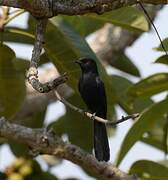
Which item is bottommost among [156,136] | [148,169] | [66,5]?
[156,136]

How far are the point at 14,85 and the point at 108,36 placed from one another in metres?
1.27

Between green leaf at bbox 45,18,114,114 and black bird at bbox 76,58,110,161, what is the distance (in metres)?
0.28

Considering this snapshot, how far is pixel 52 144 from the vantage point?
3062mm

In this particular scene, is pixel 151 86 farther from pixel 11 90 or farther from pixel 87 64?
pixel 11 90

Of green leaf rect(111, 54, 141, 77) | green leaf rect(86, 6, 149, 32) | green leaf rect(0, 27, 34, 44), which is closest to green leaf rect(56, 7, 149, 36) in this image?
green leaf rect(86, 6, 149, 32)

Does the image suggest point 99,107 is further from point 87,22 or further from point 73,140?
point 87,22

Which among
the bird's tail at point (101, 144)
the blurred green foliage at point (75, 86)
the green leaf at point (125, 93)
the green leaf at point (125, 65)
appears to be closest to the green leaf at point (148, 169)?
the blurred green foliage at point (75, 86)

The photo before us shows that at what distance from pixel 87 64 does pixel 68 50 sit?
12.3 inches

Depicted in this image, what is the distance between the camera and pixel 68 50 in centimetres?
353

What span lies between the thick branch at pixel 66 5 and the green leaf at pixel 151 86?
93cm

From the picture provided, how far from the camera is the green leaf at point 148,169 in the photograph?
352 cm

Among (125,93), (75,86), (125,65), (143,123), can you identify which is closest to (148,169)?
(143,123)

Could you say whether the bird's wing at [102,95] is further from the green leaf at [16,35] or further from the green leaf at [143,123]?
the green leaf at [16,35]

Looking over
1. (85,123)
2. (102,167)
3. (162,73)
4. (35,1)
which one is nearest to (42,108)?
(85,123)
